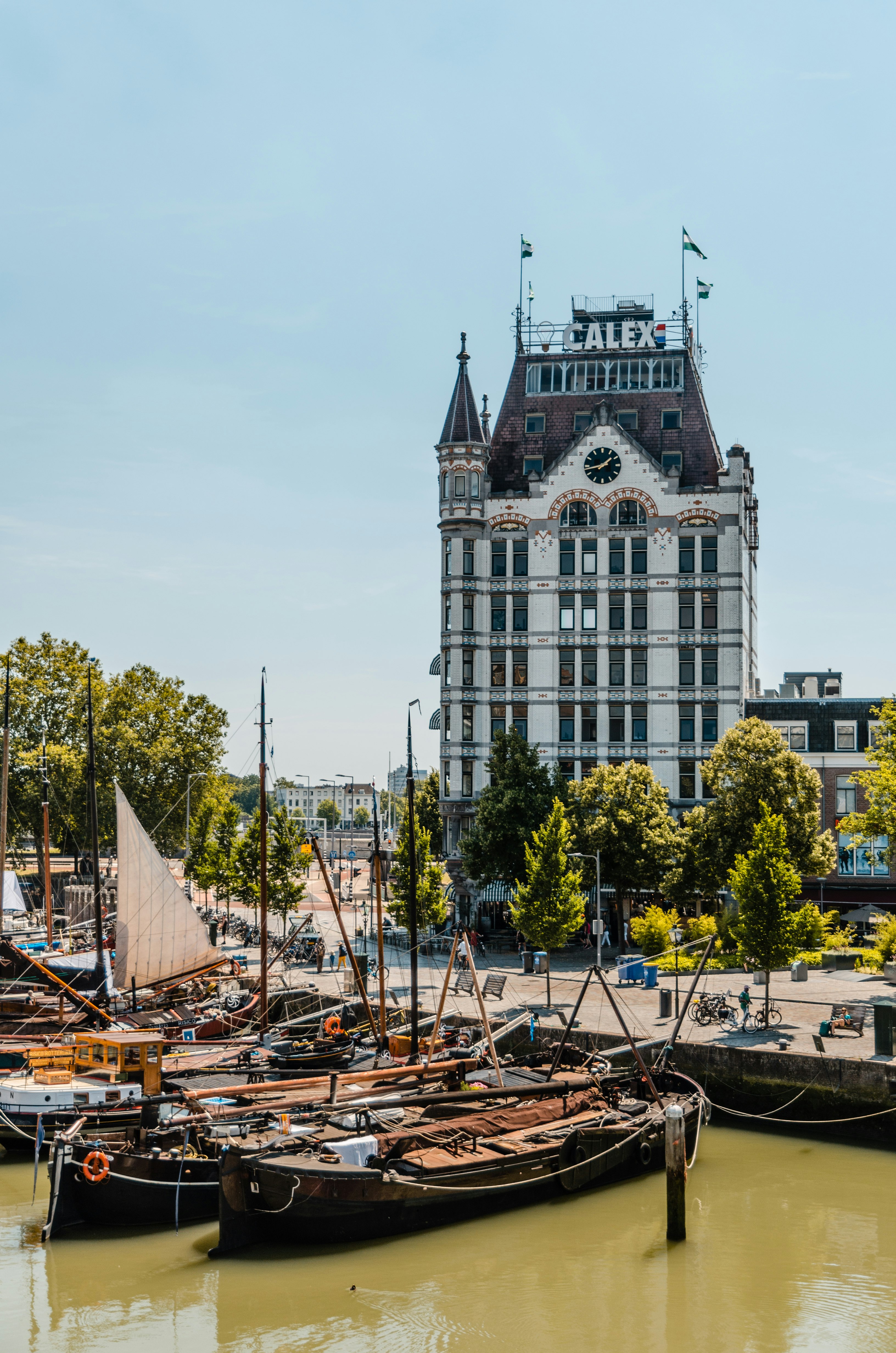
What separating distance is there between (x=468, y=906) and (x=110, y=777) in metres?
32.9

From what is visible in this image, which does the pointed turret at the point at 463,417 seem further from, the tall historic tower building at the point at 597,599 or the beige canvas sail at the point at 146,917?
the beige canvas sail at the point at 146,917

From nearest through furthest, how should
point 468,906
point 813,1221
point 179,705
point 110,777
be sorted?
1. point 813,1221
2. point 468,906
3. point 110,777
4. point 179,705

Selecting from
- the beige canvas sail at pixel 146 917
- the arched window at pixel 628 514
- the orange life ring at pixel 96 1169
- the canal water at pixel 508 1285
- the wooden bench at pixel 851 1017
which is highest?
the arched window at pixel 628 514

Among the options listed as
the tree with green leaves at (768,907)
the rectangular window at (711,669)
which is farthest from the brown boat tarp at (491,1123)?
the rectangular window at (711,669)

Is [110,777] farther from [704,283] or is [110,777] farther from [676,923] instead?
[704,283]

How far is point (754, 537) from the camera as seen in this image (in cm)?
8769

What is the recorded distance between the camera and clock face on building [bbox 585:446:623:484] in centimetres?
8125

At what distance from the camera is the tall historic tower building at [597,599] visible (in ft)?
258

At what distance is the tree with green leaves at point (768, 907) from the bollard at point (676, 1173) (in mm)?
15694

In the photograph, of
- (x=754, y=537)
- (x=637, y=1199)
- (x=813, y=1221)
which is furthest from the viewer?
(x=754, y=537)

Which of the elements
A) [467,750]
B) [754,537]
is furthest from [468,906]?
[754,537]

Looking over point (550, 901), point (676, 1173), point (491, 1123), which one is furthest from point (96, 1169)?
point (550, 901)

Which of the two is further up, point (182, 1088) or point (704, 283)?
point (704, 283)

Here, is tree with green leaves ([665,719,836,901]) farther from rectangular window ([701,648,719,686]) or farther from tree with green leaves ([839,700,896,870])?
rectangular window ([701,648,719,686])
